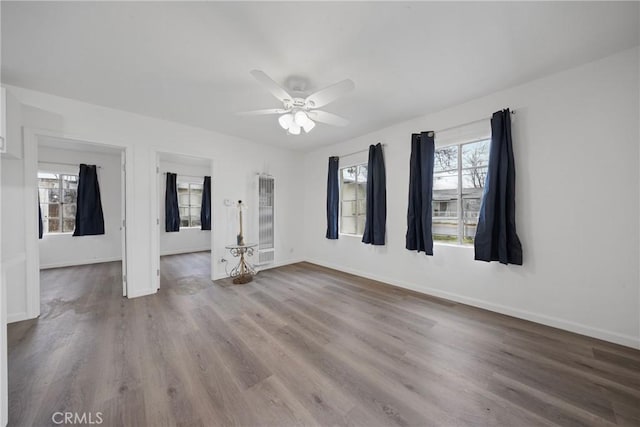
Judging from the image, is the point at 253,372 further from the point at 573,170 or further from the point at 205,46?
the point at 573,170

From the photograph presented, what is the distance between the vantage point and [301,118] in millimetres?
2189

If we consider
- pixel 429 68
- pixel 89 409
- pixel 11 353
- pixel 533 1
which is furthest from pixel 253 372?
pixel 533 1

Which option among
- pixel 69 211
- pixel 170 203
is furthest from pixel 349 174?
pixel 69 211

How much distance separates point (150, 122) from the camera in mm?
3209

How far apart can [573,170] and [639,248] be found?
81cm

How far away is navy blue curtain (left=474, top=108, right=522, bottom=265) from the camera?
2.45 meters

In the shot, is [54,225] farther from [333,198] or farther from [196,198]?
[333,198]

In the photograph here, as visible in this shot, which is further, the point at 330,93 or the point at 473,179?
the point at 473,179

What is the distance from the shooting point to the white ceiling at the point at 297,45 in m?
1.53

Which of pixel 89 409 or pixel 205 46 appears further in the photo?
pixel 205 46

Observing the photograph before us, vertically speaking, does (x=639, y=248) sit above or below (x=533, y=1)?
below

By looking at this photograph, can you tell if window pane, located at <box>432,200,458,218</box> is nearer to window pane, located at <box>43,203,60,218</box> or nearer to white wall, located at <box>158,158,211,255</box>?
white wall, located at <box>158,158,211,255</box>

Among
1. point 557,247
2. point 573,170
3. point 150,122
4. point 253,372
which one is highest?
point 150,122

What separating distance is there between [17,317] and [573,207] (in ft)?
19.2
